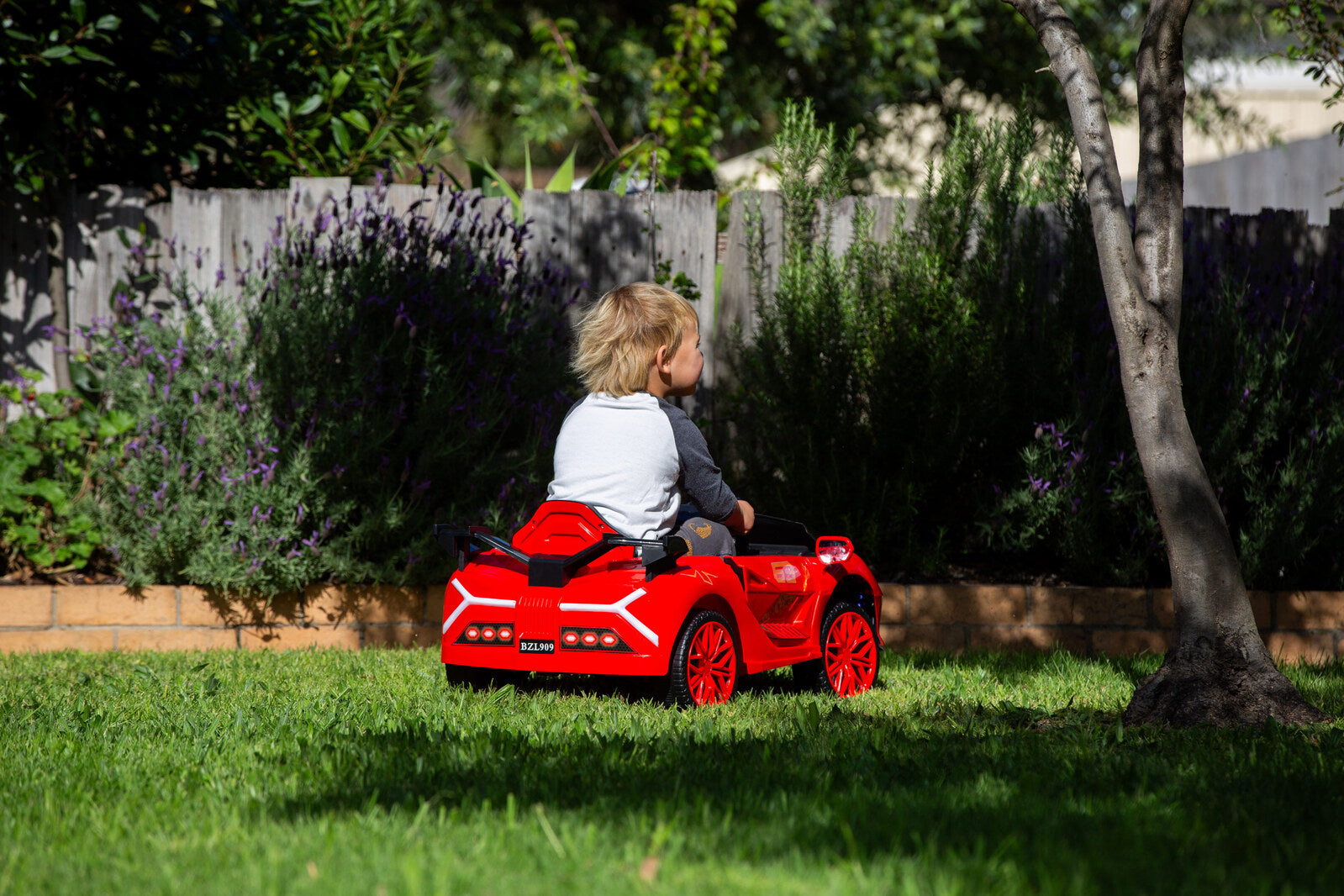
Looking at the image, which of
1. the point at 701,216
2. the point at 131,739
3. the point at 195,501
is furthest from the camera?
the point at 701,216

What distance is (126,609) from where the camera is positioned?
5.49 meters

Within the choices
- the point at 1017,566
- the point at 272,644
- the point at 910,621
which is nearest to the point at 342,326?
the point at 272,644

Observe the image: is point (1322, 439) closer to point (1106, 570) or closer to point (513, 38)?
point (1106, 570)

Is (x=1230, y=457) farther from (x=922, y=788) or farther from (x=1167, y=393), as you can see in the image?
(x=922, y=788)

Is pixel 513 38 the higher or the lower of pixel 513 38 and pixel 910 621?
the higher

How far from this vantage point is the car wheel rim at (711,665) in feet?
12.7

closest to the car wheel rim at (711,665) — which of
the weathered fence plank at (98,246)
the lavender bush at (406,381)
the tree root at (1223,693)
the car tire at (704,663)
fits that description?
the car tire at (704,663)

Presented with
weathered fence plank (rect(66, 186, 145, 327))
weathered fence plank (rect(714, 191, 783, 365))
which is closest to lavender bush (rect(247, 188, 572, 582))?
weathered fence plank (rect(66, 186, 145, 327))

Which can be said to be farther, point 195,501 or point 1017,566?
point 1017,566

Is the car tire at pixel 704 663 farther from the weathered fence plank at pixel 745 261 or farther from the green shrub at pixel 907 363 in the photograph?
the weathered fence plank at pixel 745 261

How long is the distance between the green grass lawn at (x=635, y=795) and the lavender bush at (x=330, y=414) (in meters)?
1.30

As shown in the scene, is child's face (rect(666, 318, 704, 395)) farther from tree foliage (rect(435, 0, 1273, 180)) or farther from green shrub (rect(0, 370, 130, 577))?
tree foliage (rect(435, 0, 1273, 180))

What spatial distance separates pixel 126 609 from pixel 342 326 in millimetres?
1648

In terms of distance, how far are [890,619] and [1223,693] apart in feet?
6.98
